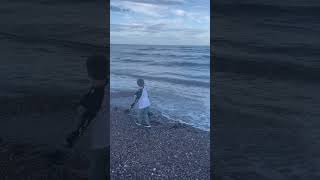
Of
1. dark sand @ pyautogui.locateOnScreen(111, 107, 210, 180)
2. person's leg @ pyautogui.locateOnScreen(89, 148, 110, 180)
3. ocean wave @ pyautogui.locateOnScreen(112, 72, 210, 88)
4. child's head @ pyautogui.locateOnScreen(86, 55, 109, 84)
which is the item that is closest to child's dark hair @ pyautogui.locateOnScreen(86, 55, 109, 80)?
child's head @ pyautogui.locateOnScreen(86, 55, 109, 84)

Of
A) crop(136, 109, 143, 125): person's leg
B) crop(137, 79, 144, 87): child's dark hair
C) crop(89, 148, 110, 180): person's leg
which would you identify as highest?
crop(137, 79, 144, 87): child's dark hair

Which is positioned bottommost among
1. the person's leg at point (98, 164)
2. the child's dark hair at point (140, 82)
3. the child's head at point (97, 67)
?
the person's leg at point (98, 164)

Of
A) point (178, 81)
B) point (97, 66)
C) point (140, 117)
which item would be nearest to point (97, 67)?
point (97, 66)

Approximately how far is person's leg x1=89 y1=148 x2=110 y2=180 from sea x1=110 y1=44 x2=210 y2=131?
1.37 feet

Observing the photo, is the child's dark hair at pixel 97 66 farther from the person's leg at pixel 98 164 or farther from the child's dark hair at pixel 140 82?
the person's leg at pixel 98 164

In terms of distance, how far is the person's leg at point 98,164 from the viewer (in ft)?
12.6

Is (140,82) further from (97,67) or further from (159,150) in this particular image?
(159,150)

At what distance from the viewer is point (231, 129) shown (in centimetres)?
394

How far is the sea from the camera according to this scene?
12.6 feet

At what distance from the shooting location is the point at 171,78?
388cm

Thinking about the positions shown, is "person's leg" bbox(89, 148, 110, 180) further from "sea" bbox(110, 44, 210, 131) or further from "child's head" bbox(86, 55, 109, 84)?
"child's head" bbox(86, 55, 109, 84)

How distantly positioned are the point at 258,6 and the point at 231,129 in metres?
1.04

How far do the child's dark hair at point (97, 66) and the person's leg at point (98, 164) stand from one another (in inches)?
23.4

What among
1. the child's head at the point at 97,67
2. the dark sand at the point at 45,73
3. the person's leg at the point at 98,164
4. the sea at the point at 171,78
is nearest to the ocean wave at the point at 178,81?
the sea at the point at 171,78
